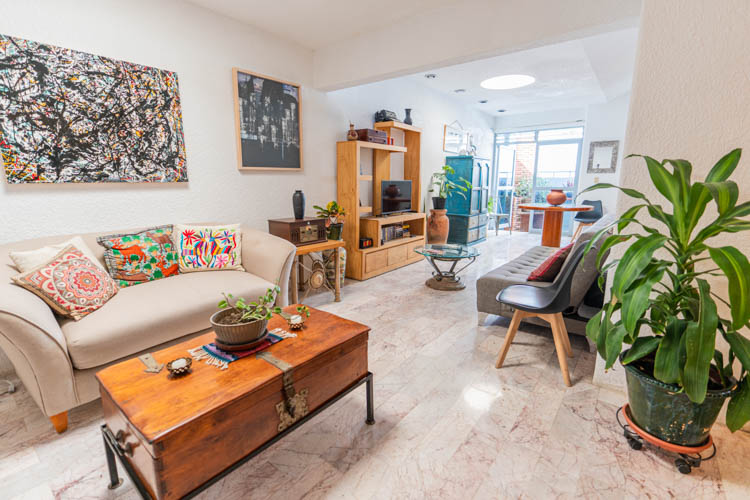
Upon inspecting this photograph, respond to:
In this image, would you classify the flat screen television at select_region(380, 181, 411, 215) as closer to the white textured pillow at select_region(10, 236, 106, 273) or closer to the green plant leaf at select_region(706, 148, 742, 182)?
the white textured pillow at select_region(10, 236, 106, 273)

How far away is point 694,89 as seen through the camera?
1.61 metres

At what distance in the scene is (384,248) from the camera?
442 cm

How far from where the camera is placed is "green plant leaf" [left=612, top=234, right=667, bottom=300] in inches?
50.2

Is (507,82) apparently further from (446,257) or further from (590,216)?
(446,257)

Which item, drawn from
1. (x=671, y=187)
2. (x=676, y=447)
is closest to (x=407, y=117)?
(x=671, y=187)

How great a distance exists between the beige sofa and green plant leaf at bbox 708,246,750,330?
2359 mm

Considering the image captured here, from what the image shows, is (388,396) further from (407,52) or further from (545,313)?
(407,52)

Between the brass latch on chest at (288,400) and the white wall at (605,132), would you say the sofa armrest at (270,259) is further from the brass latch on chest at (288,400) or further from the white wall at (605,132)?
the white wall at (605,132)

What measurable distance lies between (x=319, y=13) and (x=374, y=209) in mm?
2313

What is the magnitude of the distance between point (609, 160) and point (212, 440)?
728cm

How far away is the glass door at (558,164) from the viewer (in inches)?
289

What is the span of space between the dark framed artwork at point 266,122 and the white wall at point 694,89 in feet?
9.38

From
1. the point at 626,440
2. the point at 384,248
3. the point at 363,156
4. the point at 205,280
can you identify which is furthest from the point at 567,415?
the point at 363,156

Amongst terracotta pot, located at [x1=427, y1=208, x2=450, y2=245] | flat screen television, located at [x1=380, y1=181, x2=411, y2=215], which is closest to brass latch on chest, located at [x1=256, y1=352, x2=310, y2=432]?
flat screen television, located at [x1=380, y1=181, x2=411, y2=215]
